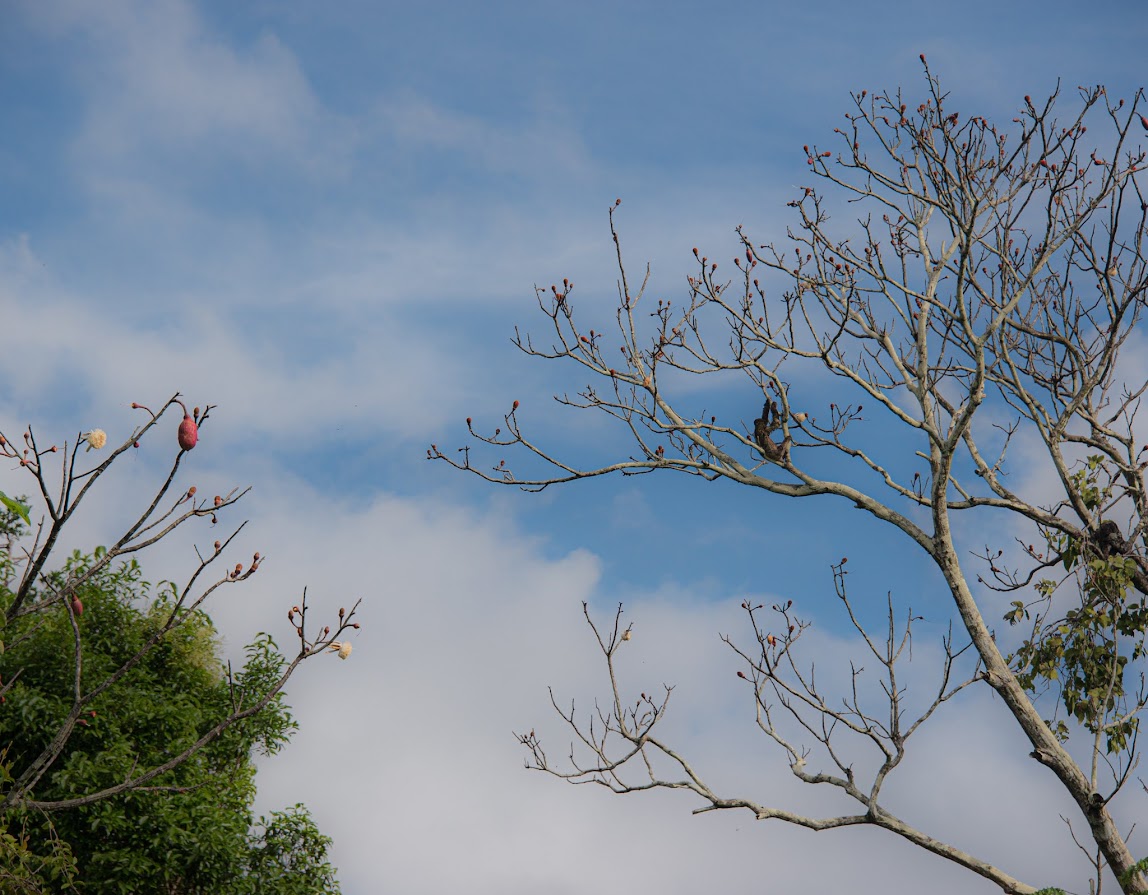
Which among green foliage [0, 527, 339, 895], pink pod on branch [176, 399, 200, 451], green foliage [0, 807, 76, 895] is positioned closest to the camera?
pink pod on branch [176, 399, 200, 451]

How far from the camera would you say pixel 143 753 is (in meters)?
8.94

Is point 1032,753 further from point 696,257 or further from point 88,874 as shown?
point 88,874

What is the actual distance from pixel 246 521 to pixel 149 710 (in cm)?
545

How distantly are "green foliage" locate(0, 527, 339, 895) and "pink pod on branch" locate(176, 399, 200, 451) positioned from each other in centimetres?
420

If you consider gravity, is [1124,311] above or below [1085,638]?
above

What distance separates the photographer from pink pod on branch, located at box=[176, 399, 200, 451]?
412 centimetres

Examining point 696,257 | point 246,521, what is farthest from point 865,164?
point 246,521

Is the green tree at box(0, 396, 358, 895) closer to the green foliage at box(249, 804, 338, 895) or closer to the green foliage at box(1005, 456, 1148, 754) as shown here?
the green foliage at box(249, 804, 338, 895)

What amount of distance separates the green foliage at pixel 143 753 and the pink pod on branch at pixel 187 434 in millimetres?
4198

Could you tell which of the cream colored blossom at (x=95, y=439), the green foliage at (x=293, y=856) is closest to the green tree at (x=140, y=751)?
the green foliage at (x=293, y=856)

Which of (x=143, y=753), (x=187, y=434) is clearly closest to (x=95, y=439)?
(x=187, y=434)

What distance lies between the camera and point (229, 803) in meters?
9.32

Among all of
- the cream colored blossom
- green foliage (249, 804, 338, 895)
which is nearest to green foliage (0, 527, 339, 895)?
green foliage (249, 804, 338, 895)

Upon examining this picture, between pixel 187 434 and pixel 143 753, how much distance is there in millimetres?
5873
